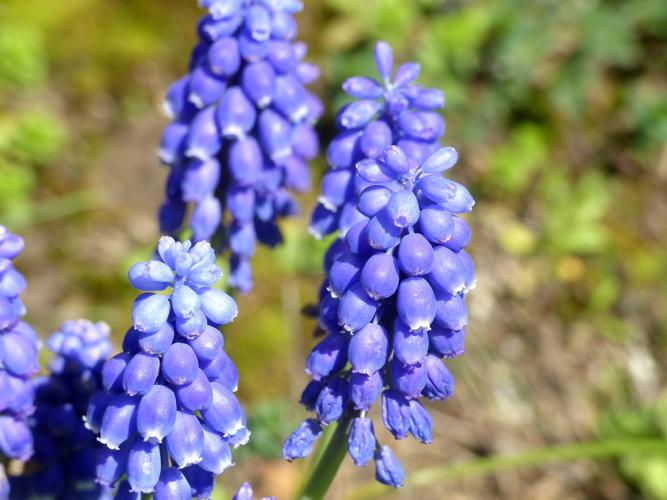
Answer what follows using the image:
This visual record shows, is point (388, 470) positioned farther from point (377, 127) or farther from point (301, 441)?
point (377, 127)

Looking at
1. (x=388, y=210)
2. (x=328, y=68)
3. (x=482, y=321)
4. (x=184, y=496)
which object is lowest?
(x=184, y=496)

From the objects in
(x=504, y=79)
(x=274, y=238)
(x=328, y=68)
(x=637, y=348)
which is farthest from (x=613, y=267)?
(x=274, y=238)

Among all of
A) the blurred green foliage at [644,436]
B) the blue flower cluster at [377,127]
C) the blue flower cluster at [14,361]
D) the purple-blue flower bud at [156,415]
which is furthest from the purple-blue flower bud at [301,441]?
the blurred green foliage at [644,436]

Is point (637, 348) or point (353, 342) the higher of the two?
point (637, 348)

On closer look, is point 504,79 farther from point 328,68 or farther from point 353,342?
point 353,342

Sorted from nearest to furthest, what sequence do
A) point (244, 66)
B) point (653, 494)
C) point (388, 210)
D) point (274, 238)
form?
point (388, 210)
point (244, 66)
point (274, 238)
point (653, 494)

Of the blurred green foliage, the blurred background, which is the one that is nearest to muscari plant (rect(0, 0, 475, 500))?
the blurred background
